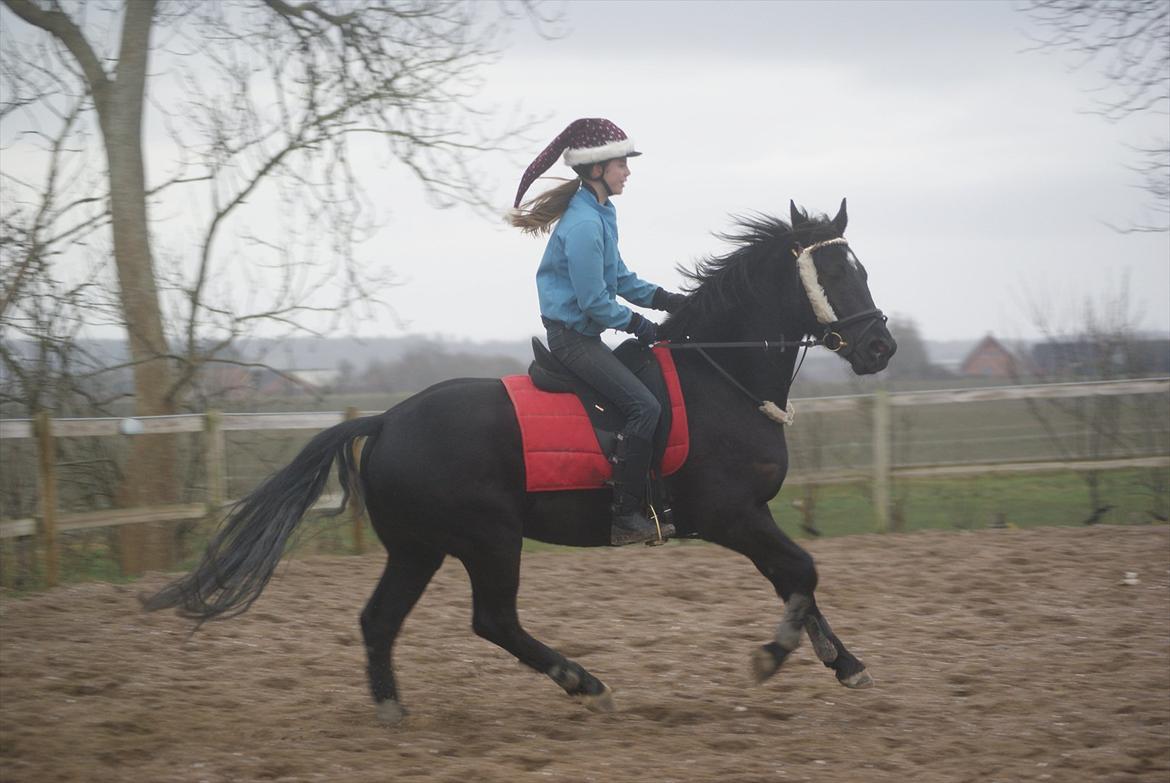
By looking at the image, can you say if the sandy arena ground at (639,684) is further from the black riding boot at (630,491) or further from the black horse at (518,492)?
the black riding boot at (630,491)

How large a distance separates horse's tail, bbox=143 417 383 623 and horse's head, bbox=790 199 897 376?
2.25 m

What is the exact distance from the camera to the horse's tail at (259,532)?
499cm

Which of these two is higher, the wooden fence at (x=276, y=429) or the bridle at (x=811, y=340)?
the bridle at (x=811, y=340)

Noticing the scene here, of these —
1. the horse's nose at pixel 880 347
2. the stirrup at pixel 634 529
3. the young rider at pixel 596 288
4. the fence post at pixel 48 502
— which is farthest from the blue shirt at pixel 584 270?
the fence post at pixel 48 502

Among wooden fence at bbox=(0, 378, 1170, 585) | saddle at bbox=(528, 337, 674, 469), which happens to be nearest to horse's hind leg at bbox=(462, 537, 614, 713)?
saddle at bbox=(528, 337, 674, 469)

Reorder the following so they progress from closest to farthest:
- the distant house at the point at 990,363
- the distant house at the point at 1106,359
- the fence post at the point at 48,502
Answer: the fence post at the point at 48,502
the distant house at the point at 1106,359
the distant house at the point at 990,363

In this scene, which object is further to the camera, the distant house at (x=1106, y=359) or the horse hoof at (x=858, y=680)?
the distant house at (x=1106, y=359)

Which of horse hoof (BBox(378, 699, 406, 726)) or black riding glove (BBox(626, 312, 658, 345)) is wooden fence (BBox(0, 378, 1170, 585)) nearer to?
horse hoof (BBox(378, 699, 406, 726))

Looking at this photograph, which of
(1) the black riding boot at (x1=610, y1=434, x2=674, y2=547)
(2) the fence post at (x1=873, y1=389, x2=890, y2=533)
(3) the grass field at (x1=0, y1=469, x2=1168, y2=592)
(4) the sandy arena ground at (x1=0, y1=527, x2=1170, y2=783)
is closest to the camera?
(4) the sandy arena ground at (x1=0, y1=527, x2=1170, y2=783)

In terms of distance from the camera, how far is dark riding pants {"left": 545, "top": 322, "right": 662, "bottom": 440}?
492 cm

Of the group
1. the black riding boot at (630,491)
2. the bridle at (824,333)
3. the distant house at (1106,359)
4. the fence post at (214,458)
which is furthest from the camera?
the distant house at (1106,359)

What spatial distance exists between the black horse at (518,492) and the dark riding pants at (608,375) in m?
0.34

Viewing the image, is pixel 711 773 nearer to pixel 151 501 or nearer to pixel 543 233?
pixel 543 233

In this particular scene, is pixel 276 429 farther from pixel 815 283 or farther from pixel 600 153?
pixel 815 283
